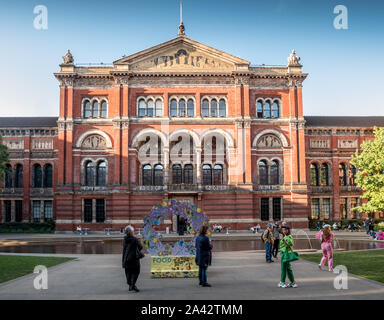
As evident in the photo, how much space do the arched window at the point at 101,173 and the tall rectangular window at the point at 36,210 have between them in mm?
9301

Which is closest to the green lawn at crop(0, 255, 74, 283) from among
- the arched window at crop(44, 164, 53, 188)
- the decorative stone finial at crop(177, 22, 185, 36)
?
the arched window at crop(44, 164, 53, 188)

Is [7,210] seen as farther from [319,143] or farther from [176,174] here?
[319,143]

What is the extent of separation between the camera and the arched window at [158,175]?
142 ft

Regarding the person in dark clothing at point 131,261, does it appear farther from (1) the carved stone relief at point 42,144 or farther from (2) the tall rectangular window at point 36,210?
(1) the carved stone relief at point 42,144

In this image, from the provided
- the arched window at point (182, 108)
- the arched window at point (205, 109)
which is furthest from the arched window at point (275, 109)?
the arched window at point (182, 108)

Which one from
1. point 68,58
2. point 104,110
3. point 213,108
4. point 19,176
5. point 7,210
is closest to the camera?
point 68,58

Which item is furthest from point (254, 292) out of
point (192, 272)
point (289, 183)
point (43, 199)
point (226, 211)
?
point (43, 199)

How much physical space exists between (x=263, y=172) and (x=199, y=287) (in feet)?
108

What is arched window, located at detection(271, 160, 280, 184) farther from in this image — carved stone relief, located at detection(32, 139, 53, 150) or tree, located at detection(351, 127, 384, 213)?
carved stone relief, located at detection(32, 139, 53, 150)

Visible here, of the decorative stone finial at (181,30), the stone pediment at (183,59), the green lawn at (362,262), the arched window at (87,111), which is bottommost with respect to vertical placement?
the green lawn at (362,262)

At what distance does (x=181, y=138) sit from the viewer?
43.3m

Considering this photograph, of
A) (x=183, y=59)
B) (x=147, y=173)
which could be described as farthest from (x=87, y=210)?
(x=183, y=59)

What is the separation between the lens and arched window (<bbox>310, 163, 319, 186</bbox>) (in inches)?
1848

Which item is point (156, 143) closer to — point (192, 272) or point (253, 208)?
point (253, 208)
